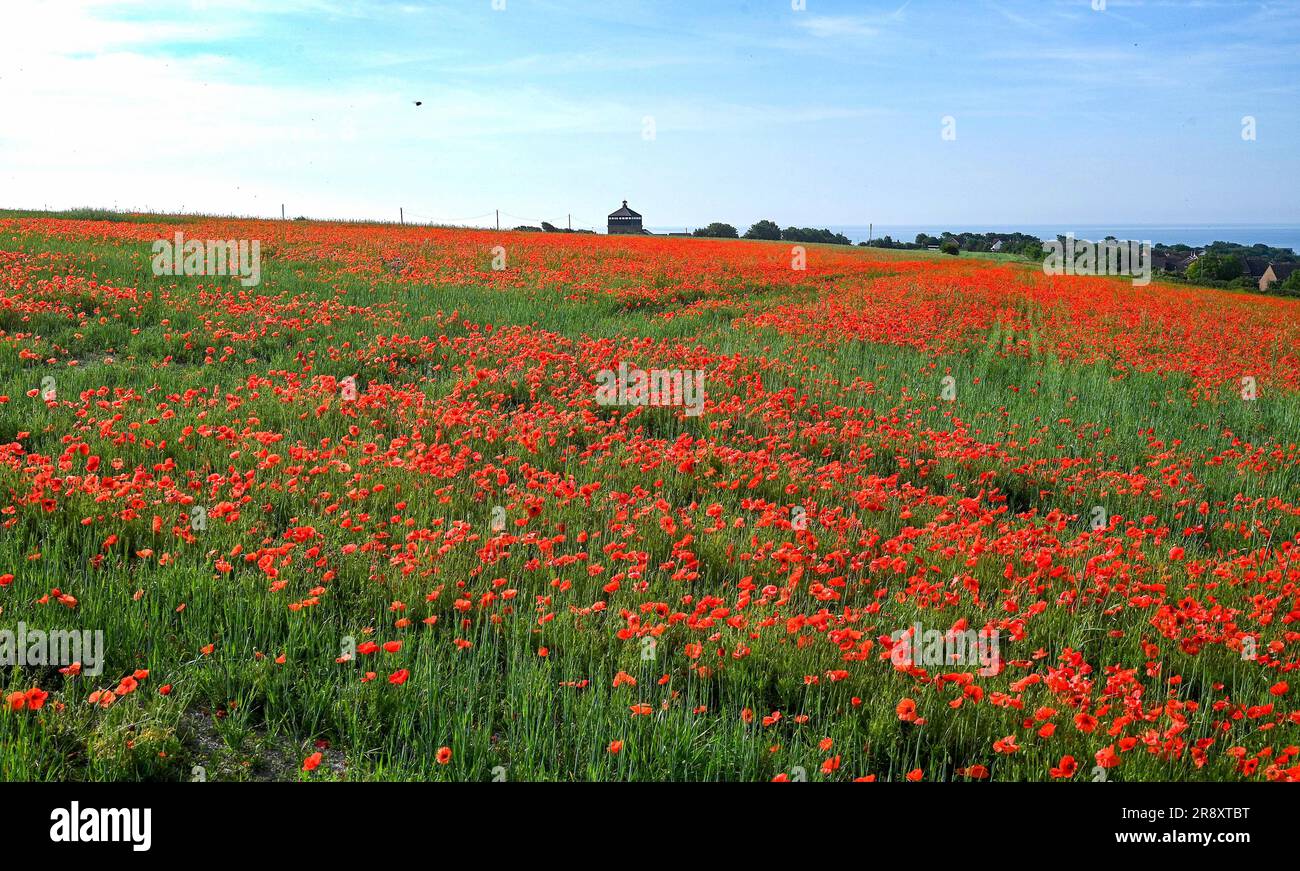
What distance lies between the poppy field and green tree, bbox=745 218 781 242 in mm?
61759

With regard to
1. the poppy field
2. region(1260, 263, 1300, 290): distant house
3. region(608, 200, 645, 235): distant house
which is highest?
region(608, 200, 645, 235): distant house

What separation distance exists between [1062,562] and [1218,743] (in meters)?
1.81

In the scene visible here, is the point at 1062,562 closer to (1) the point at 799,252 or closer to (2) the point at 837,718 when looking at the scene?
(2) the point at 837,718

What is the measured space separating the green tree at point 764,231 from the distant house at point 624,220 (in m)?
10.4

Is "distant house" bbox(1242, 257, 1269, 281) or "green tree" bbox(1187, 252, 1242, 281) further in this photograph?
"distant house" bbox(1242, 257, 1269, 281)

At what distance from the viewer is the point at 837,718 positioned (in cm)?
406

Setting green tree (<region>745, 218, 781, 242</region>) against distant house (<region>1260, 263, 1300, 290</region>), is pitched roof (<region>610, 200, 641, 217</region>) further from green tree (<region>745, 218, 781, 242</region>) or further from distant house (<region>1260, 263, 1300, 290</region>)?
distant house (<region>1260, 263, 1300, 290</region>)

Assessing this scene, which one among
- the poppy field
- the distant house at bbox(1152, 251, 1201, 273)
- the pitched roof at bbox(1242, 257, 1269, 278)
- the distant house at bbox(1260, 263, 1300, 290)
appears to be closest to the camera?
the poppy field

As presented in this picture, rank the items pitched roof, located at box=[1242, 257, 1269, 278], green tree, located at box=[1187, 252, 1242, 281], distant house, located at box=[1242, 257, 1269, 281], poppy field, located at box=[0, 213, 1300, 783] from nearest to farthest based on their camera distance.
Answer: poppy field, located at box=[0, 213, 1300, 783] → green tree, located at box=[1187, 252, 1242, 281] → distant house, located at box=[1242, 257, 1269, 281] → pitched roof, located at box=[1242, 257, 1269, 278]

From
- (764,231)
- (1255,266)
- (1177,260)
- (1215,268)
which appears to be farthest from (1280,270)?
(764,231)

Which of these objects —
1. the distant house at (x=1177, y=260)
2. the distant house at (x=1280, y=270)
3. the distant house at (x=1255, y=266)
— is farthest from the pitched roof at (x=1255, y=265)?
the distant house at (x=1177, y=260)

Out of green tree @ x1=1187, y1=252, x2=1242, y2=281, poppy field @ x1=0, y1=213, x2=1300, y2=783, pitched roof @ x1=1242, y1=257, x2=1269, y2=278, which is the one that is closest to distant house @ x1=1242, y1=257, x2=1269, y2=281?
pitched roof @ x1=1242, y1=257, x2=1269, y2=278

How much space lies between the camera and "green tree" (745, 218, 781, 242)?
238 ft

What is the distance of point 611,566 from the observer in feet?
17.7
